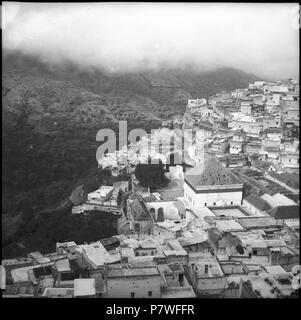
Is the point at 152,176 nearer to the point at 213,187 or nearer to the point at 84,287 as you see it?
the point at 213,187

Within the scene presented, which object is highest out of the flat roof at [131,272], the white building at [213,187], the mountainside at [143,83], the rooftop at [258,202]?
the mountainside at [143,83]

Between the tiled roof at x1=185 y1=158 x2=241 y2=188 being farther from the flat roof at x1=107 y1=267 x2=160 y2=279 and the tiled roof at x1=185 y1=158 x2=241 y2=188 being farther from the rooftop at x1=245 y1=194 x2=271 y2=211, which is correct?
the flat roof at x1=107 y1=267 x2=160 y2=279

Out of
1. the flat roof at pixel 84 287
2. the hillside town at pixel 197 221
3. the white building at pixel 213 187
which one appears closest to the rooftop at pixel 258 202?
the hillside town at pixel 197 221

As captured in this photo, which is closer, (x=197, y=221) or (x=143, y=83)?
(x=197, y=221)

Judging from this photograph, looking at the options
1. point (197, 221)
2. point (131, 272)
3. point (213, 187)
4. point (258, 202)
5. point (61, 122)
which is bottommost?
point (131, 272)

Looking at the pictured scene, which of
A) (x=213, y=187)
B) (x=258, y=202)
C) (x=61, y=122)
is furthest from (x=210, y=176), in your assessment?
(x=61, y=122)

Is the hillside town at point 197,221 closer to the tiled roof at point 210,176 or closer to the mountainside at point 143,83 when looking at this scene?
the tiled roof at point 210,176
